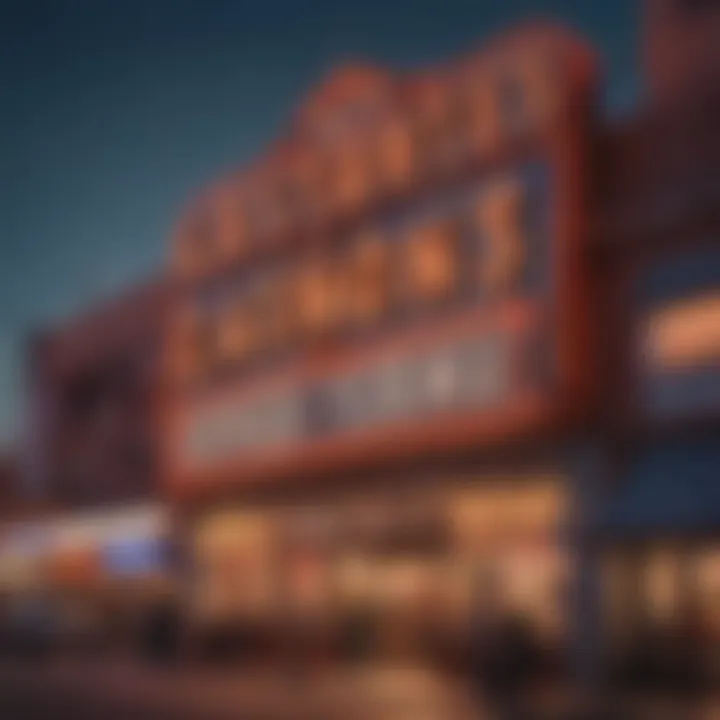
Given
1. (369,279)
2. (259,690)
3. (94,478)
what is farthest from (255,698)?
(94,478)

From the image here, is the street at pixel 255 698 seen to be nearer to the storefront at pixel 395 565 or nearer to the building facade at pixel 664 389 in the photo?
the storefront at pixel 395 565

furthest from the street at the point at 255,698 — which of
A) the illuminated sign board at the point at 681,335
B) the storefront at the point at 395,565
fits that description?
the illuminated sign board at the point at 681,335

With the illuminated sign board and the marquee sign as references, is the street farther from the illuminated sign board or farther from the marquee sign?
the marquee sign

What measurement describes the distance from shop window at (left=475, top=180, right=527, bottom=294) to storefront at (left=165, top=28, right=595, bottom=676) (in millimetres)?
69

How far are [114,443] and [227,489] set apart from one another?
49.5ft

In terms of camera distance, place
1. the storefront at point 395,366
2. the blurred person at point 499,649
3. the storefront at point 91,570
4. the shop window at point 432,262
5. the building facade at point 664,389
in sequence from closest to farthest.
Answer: the building facade at point 664,389 → the blurred person at point 499,649 → the storefront at point 395,366 → the shop window at point 432,262 → the storefront at point 91,570

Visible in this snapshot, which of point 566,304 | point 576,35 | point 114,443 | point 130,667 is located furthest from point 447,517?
point 114,443

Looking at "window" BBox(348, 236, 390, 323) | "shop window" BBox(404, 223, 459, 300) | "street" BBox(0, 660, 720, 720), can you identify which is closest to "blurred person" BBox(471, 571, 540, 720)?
"street" BBox(0, 660, 720, 720)

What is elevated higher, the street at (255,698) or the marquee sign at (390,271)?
the marquee sign at (390,271)

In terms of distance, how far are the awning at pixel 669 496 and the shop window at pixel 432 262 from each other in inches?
332

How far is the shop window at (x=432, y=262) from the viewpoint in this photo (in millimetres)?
40969

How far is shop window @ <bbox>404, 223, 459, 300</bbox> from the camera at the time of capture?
41.0 meters

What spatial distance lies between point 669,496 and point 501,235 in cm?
882

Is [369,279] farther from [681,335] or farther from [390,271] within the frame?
[681,335]
